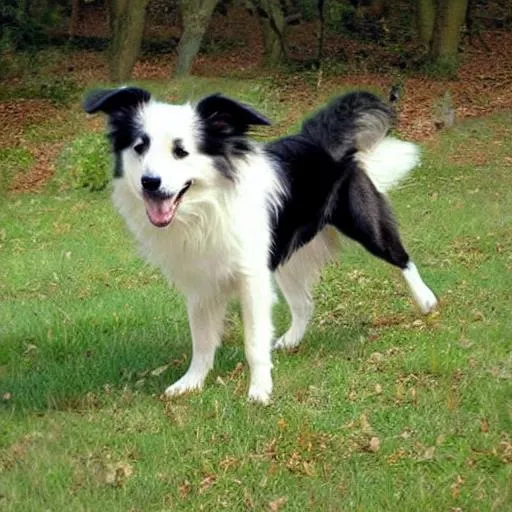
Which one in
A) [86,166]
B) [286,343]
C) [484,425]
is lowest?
[86,166]

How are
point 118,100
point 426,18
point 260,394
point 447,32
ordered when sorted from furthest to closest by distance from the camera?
point 426,18, point 447,32, point 260,394, point 118,100

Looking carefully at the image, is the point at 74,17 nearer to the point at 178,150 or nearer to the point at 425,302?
the point at 425,302

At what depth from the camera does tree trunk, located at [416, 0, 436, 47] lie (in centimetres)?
2812

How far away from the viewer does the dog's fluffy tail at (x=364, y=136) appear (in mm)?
7625

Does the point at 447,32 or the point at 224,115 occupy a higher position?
the point at 224,115

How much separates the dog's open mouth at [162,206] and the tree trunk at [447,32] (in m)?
21.1

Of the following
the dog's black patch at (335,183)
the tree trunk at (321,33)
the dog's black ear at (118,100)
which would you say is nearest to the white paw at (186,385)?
the dog's black patch at (335,183)

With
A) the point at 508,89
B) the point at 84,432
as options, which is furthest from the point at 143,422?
the point at 508,89

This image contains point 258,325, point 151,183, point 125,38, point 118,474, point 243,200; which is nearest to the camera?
point 118,474

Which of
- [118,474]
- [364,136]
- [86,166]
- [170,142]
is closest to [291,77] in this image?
[86,166]

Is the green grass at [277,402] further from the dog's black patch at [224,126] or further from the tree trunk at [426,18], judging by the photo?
the tree trunk at [426,18]

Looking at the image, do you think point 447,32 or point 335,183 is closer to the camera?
point 335,183

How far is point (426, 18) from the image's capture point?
1112 inches

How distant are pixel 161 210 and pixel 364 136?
240 centimetres
